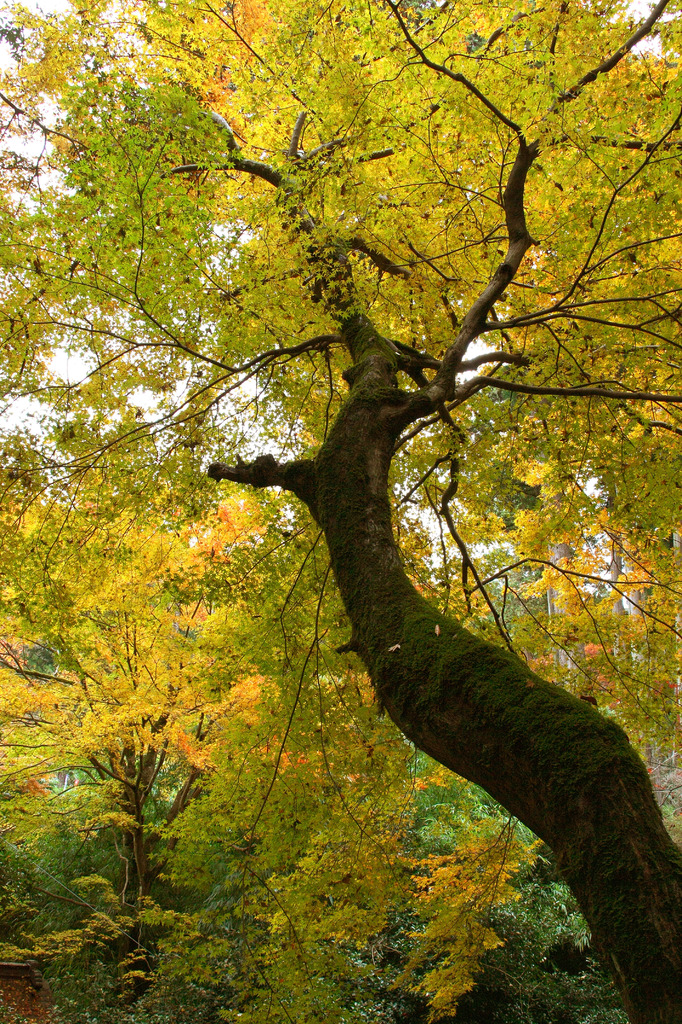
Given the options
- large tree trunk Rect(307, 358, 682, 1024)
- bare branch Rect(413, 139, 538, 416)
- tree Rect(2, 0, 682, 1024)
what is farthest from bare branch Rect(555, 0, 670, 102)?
large tree trunk Rect(307, 358, 682, 1024)

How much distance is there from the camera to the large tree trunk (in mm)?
1355

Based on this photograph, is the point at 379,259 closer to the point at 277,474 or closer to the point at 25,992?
the point at 277,474

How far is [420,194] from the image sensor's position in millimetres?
3977

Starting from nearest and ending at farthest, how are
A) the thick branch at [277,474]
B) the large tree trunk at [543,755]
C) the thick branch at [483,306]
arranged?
the large tree trunk at [543,755], the thick branch at [483,306], the thick branch at [277,474]

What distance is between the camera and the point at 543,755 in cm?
160

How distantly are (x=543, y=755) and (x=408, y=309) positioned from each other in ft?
12.5

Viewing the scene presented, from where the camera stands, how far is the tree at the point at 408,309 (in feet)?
5.74

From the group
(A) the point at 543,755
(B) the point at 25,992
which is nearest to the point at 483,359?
(A) the point at 543,755

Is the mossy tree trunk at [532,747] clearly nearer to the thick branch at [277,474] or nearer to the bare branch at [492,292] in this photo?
the thick branch at [277,474]

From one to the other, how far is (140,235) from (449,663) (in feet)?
7.78

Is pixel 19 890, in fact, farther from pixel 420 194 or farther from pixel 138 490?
pixel 420 194

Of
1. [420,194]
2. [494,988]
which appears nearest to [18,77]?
[420,194]

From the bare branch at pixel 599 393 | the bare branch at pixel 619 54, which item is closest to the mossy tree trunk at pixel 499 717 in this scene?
the bare branch at pixel 599 393

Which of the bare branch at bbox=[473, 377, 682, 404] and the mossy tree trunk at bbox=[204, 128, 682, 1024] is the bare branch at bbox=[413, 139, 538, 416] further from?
the bare branch at bbox=[473, 377, 682, 404]
